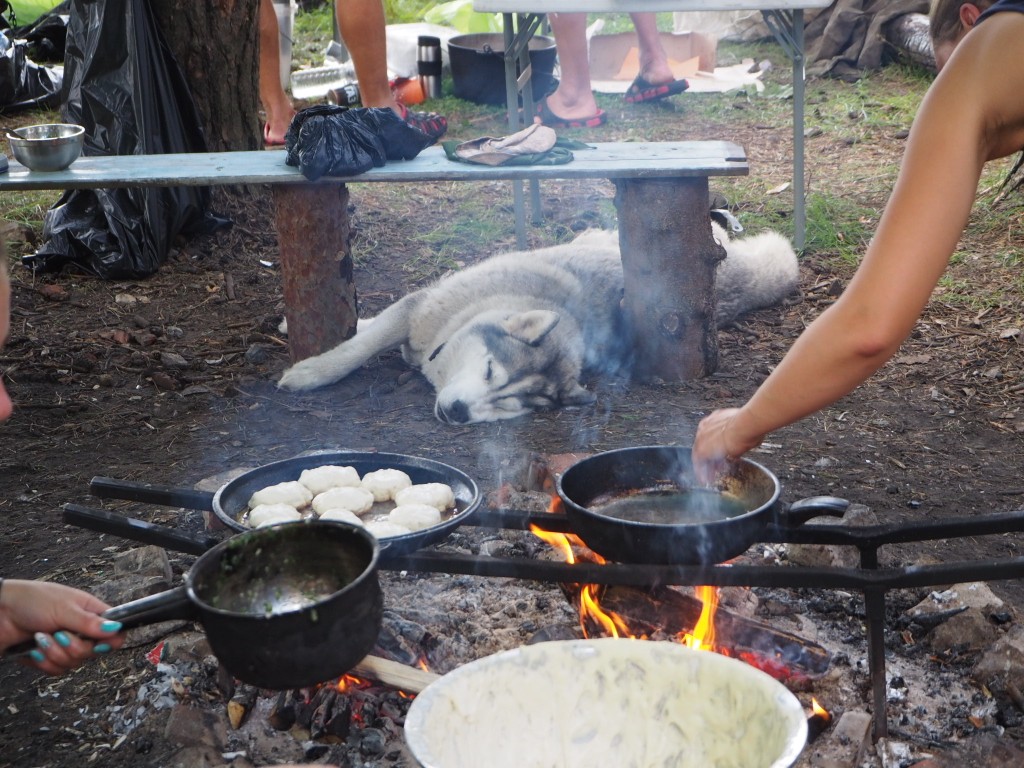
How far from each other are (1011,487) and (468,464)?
2260 mm

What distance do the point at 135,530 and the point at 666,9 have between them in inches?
194

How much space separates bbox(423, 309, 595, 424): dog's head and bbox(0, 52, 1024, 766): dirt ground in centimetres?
11

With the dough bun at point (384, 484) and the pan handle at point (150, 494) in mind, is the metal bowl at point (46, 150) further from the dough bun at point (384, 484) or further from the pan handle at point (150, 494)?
the dough bun at point (384, 484)

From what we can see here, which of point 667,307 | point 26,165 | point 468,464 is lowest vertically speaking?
point 468,464

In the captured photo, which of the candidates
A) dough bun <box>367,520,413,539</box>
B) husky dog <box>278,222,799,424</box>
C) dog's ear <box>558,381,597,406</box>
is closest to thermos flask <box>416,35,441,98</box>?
husky dog <box>278,222,799,424</box>

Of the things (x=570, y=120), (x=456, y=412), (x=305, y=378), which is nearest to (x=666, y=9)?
(x=570, y=120)

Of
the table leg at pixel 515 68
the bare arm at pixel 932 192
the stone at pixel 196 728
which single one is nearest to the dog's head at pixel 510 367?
the table leg at pixel 515 68

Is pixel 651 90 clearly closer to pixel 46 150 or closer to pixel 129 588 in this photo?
pixel 46 150

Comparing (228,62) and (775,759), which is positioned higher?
(228,62)

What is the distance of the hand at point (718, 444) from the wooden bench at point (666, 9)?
422 cm

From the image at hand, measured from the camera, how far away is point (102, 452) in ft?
15.3

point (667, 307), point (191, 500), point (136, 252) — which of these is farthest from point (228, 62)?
point (191, 500)

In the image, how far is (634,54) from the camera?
11.4 m

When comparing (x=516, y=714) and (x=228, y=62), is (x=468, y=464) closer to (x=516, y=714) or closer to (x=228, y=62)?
(x=516, y=714)
